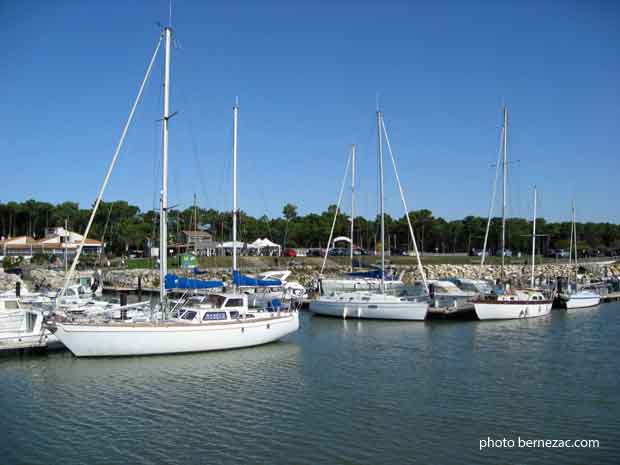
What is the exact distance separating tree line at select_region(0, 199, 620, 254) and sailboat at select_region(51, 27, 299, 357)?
3061 inches

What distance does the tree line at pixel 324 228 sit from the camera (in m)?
108

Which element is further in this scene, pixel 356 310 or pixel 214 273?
pixel 214 273

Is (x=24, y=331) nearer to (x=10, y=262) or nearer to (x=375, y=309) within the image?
(x=375, y=309)

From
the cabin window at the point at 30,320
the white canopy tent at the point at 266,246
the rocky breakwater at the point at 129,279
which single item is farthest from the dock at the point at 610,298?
the white canopy tent at the point at 266,246

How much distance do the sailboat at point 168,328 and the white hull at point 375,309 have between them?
1053cm

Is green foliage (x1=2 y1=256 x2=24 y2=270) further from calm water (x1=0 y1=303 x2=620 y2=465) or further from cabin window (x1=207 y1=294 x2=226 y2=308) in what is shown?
cabin window (x1=207 y1=294 x2=226 y2=308)

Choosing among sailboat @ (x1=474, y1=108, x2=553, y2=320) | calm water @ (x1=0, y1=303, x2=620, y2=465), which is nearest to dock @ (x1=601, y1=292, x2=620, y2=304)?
sailboat @ (x1=474, y1=108, x2=553, y2=320)

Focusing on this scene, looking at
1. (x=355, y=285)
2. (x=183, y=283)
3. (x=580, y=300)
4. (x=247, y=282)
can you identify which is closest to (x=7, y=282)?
(x=247, y=282)

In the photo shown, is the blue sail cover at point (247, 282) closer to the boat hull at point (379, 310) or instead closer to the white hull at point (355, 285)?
the boat hull at point (379, 310)

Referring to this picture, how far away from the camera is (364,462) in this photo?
1380 centimetres

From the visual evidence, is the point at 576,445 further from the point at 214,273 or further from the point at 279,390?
the point at 214,273

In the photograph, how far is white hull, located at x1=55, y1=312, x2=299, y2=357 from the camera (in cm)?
2316

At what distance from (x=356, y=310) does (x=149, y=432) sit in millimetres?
23677

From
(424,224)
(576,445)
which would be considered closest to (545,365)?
(576,445)
